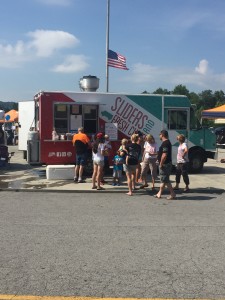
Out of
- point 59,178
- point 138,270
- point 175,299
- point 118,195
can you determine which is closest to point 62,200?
point 118,195

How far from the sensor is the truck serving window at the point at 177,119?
1535 centimetres

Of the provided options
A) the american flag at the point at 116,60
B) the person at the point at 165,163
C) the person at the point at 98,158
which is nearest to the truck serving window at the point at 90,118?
the person at the point at 98,158

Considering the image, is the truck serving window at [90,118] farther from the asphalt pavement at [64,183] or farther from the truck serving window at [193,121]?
the truck serving window at [193,121]

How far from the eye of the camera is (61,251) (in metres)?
5.67

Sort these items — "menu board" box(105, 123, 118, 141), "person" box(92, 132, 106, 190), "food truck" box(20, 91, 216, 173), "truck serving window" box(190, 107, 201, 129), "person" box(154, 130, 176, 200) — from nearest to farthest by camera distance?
"person" box(154, 130, 176, 200) → "person" box(92, 132, 106, 190) → "food truck" box(20, 91, 216, 173) → "menu board" box(105, 123, 118, 141) → "truck serving window" box(190, 107, 201, 129)

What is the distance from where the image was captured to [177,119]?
15.5m

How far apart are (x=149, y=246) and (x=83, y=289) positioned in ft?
6.30

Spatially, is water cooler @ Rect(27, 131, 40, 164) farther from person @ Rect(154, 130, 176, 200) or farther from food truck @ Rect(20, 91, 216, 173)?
person @ Rect(154, 130, 176, 200)

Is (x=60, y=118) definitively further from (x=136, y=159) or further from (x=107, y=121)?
(x=136, y=159)

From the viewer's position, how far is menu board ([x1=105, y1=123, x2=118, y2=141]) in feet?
48.0

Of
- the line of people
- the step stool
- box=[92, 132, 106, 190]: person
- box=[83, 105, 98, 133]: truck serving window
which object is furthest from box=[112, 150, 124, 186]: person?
box=[83, 105, 98, 133]: truck serving window

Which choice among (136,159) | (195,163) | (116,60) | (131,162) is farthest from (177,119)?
(116,60)

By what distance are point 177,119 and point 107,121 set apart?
275 cm

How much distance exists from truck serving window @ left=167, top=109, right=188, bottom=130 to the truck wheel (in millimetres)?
1225
